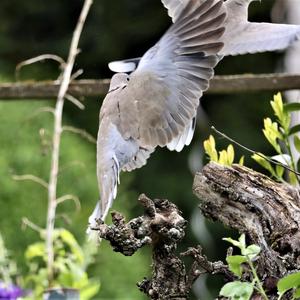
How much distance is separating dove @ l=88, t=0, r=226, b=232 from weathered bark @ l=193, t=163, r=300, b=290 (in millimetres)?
120

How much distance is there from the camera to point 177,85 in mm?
1731

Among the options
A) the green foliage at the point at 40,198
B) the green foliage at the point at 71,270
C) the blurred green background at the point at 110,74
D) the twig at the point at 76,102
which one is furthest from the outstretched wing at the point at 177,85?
the blurred green background at the point at 110,74

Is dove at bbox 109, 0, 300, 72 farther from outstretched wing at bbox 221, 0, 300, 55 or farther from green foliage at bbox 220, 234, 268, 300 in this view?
green foliage at bbox 220, 234, 268, 300

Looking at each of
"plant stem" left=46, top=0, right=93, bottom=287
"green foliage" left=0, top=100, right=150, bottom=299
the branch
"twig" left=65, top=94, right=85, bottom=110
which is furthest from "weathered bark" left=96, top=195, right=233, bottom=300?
"green foliage" left=0, top=100, right=150, bottom=299

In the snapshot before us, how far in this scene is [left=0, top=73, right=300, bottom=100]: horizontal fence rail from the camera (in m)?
2.62

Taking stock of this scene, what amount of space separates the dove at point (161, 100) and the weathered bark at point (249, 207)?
0.12 meters

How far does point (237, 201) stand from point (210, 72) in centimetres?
23

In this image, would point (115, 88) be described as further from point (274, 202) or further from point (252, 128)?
point (252, 128)

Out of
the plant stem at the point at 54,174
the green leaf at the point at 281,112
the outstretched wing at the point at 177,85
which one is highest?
the outstretched wing at the point at 177,85

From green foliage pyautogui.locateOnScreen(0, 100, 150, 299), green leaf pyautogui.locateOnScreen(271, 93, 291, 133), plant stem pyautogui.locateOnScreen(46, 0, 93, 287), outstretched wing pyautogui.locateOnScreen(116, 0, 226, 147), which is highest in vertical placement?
outstretched wing pyautogui.locateOnScreen(116, 0, 226, 147)

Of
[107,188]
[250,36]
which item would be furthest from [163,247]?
[250,36]

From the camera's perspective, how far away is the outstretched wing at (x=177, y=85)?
171 cm

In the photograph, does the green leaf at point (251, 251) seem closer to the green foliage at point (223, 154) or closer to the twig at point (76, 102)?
the green foliage at point (223, 154)

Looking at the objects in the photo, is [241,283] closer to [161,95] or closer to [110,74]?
[161,95]
